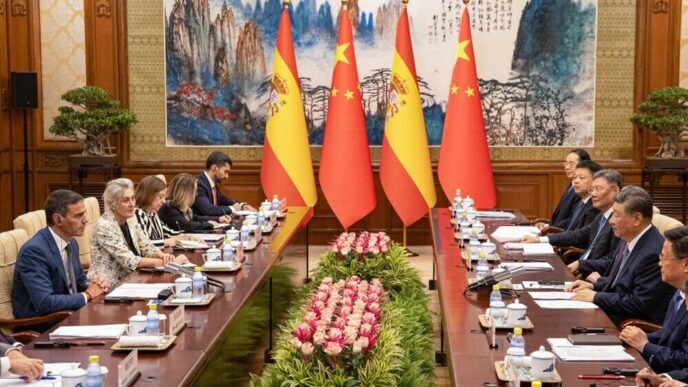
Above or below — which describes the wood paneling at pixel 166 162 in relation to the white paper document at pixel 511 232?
above

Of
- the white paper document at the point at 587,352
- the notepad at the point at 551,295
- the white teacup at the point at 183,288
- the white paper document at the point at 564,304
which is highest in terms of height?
the white teacup at the point at 183,288

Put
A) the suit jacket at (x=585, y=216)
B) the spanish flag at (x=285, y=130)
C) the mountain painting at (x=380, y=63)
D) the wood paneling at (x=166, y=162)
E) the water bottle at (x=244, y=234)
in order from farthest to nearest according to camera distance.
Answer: the mountain painting at (x=380, y=63), the wood paneling at (x=166, y=162), the spanish flag at (x=285, y=130), the suit jacket at (x=585, y=216), the water bottle at (x=244, y=234)

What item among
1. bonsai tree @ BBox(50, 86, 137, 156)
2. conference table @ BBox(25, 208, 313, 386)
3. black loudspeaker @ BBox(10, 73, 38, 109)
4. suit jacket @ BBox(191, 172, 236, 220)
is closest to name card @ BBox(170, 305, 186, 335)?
conference table @ BBox(25, 208, 313, 386)

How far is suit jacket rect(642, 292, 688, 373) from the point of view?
383 cm

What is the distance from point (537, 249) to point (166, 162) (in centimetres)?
542

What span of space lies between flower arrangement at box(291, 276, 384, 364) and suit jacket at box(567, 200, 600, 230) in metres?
2.73

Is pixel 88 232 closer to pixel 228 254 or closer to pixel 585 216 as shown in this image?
pixel 228 254

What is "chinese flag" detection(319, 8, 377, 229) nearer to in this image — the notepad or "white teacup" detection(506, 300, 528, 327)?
the notepad

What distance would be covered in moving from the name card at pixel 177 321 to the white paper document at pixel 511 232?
3073 millimetres

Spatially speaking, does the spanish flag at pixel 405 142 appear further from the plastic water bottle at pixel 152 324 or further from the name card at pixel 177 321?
the plastic water bottle at pixel 152 324

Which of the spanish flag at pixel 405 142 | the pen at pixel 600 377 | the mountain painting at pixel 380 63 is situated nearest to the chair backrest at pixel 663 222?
the pen at pixel 600 377

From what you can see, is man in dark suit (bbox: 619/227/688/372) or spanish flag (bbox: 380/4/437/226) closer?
man in dark suit (bbox: 619/227/688/372)

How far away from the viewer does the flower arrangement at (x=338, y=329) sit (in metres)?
4.07

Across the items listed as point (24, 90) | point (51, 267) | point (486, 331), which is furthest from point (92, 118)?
point (486, 331)
